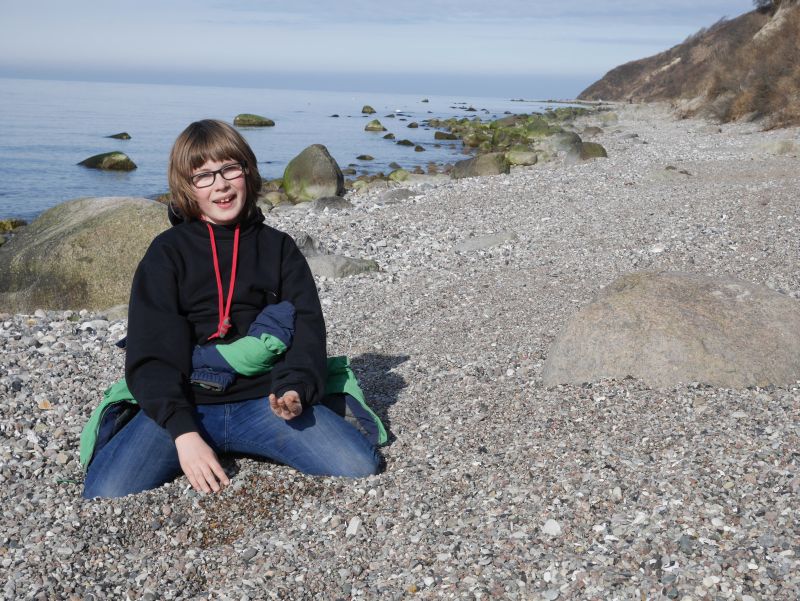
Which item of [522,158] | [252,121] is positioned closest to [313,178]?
[522,158]

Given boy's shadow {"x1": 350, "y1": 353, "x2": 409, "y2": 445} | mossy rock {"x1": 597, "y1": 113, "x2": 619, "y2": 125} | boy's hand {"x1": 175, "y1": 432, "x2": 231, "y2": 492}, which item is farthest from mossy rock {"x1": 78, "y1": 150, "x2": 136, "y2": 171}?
mossy rock {"x1": 597, "y1": 113, "x2": 619, "y2": 125}

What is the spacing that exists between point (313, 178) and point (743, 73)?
67.1 feet

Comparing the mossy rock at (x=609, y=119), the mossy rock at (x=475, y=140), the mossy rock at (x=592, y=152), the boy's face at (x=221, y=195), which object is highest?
the boy's face at (x=221, y=195)

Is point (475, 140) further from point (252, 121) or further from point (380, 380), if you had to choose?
point (380, 380)

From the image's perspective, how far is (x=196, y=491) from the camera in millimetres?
4051

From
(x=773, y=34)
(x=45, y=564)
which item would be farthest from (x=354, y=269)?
(x=773, y=34)

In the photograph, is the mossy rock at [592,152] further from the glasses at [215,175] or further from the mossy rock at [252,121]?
the mossy rock at [252,121]

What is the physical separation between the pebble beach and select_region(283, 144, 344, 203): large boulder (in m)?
12.8

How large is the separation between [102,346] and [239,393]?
3.39 m

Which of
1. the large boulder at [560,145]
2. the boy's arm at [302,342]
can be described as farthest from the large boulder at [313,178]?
the boy's arm at [302,342]

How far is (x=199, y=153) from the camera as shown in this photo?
4078mm

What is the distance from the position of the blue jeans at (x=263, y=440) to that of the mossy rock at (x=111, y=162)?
1000 inches

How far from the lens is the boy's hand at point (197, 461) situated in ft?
12.7

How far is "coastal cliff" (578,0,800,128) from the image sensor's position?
24406mm
